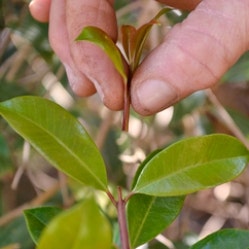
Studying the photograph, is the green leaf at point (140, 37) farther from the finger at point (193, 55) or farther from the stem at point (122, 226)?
the stem at point (122, 226)

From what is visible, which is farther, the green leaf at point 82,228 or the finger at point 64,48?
the finger at point 64,48

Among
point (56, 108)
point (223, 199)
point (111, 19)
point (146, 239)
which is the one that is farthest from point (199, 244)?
point (223, 199)

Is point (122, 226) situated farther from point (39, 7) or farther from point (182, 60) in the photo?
point (39, 7)

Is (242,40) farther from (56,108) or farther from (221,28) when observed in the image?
(56,108)

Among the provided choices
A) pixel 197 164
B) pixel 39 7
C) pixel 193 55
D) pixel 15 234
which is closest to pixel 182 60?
pixel 193 55

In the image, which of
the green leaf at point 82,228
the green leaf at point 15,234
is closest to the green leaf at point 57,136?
the green leaf at point 82,228

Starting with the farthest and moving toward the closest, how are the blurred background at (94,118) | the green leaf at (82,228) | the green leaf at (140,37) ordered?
the blurred background at (94,118) < the green leaf at (140,37) < the green leaf at (82,228)

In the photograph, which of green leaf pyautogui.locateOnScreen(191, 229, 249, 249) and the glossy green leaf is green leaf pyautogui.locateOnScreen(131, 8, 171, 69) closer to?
the glossy green leaf
